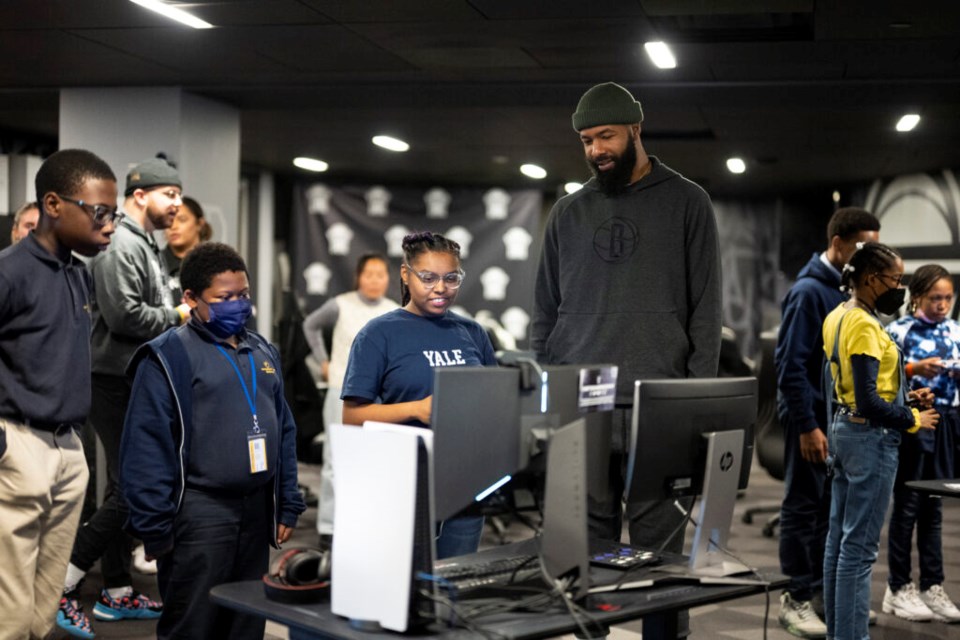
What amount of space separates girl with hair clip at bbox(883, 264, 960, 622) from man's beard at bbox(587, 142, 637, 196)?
88.8 inches

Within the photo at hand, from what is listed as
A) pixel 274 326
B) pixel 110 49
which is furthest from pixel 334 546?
pixel 274 326

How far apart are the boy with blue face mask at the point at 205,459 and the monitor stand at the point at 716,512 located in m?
1.10

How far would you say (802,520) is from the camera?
180 inches

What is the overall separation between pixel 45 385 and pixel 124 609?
1925mm

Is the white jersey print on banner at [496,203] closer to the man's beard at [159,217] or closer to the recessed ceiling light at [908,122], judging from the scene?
the recessed ceiling light at [908,122]

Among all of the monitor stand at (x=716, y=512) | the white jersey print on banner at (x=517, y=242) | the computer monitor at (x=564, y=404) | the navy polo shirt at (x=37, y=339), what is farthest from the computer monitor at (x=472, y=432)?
the white jersey print on banner at (x=517, y=242)

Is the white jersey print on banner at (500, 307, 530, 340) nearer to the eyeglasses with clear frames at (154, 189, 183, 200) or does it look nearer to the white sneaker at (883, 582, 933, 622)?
the white sneaker at (883, 582, 933, 622)

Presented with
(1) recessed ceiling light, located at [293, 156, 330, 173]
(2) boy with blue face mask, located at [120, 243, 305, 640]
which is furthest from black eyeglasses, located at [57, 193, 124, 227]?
(1) recessed ceiling light, located at [293, 156, 330, 173]

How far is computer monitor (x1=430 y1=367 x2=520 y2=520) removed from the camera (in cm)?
210

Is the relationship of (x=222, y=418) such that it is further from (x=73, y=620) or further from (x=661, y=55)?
(x=661, y=55)

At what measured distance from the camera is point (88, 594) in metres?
5.10

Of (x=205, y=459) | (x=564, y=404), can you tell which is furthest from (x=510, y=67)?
(x=564, y=404)

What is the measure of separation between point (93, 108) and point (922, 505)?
5.11 meters

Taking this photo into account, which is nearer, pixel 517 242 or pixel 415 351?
pixel 415 351
